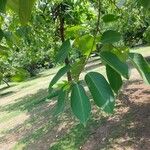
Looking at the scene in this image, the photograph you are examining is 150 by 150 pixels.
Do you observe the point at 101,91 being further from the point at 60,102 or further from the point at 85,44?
the point at 85,44

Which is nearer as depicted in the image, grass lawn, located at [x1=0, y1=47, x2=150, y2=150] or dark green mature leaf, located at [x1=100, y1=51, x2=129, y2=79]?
dark green mature leaf, located at [x1=100, y1=51, x2=129, y2=79]

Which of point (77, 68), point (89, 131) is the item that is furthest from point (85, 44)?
point (89, 131)

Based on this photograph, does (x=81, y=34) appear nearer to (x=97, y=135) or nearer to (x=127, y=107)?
(x=97, y=135)

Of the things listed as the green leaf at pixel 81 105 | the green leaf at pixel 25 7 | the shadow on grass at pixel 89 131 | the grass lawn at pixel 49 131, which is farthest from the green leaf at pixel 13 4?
the shadow on grass at pixel 89 131

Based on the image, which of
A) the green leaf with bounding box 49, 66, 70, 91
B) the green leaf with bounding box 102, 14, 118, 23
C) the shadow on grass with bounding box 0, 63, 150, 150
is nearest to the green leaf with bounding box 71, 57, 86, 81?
the green leaf with bounding box 49, 66, 70, 91

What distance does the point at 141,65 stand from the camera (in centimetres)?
81

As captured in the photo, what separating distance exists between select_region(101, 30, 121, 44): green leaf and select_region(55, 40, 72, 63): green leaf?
0.08 metres

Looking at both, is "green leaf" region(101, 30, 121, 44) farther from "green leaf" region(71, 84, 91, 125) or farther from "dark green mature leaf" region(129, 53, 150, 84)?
"green leaf" region(71, 84, 91, 125)

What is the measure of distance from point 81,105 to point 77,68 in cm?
20

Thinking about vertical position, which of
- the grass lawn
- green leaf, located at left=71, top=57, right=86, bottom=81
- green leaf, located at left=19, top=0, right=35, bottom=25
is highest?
green leaf, located at left=19, top=0, right=35, bottom=25


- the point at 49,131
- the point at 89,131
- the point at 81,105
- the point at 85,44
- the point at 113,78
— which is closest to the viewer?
the point at 81,105

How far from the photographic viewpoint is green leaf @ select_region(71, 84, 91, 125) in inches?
27.6

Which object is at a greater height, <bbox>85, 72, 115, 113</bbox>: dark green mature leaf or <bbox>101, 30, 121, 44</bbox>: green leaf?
<bbox>101, 30, 121, 44</bbox>: green leaf

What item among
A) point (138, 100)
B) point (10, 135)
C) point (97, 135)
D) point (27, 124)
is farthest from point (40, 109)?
point (97, 135)
